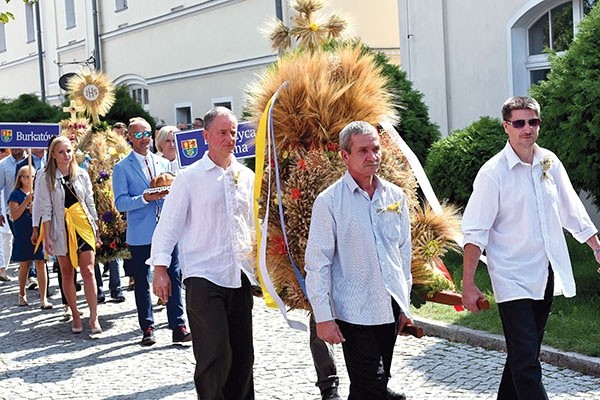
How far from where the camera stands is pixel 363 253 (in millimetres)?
5102

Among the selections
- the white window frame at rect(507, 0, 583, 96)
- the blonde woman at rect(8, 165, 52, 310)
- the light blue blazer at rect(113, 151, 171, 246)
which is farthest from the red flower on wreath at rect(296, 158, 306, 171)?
the white window frame at rect(507, 0, 583, 96)

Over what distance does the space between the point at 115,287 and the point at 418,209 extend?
659cm

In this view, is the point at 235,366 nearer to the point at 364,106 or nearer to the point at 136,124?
the point at 364,106

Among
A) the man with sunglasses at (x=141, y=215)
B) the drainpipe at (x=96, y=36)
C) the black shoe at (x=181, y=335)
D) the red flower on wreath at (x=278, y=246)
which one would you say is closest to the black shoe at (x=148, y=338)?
the man with sunglasses at (x=141, y=215)

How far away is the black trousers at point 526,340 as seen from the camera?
5.23 m

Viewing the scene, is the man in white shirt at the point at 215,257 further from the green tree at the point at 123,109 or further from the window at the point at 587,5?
the green tree at the point at 123,109

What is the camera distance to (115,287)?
11.8 metres

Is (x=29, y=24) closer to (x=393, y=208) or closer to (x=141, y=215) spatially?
(x=141, y=215)

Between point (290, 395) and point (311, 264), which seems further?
point (290, 395)

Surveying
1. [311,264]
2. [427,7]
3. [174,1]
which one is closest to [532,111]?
[311,264]

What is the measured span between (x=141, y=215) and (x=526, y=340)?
470 centimetres

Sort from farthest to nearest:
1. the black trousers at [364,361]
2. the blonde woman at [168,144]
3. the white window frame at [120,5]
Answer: the white window frame at [120,5], the blonde woman at [168,144], the black trousers at [364,361]

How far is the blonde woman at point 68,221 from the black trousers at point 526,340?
5440 mm

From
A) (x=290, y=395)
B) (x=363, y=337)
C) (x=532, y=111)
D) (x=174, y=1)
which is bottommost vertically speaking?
(x=290, y=395)
